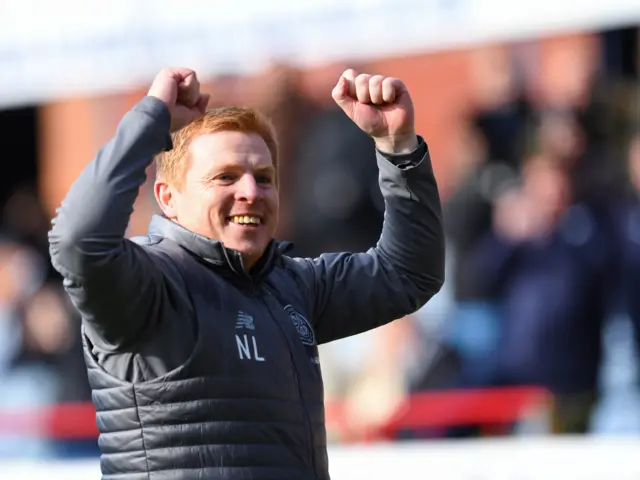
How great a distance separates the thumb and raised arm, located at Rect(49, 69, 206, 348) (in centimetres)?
52

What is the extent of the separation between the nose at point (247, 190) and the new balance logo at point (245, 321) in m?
0.26

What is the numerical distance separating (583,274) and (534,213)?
428mm

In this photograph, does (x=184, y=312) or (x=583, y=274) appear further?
(x=583, y=274)

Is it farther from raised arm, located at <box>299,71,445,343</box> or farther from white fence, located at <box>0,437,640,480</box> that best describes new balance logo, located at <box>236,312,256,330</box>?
white fence, located at <box>0,437,640,480</box>

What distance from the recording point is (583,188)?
23.5 feet

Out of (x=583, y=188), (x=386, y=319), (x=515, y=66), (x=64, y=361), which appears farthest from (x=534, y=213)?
(x=386, y=319)

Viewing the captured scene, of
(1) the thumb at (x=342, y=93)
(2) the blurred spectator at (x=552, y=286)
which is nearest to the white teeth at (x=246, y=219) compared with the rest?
(1) the thumb at (x=342, y=93)

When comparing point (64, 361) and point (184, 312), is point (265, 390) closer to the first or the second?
point (184, 312)

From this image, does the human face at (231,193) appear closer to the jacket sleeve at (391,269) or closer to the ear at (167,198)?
the ear at (167,198)

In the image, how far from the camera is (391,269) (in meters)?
3.48

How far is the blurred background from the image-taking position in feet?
23.4

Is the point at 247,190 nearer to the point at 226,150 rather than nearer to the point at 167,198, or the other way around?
the point at 226,150

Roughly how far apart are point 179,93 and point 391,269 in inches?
31.1

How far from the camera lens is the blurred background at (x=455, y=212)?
7121 millimetres
